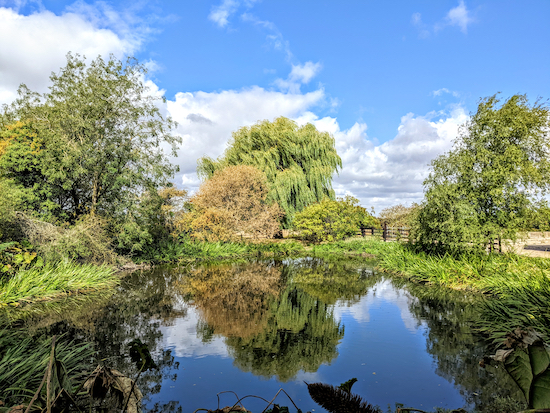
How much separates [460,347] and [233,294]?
6021 mm

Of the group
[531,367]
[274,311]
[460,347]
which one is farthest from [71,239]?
[531,367]

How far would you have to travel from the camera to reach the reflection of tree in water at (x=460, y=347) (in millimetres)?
4199

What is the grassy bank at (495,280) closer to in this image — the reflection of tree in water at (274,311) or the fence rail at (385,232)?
the reflection of tree in water at (274,311)

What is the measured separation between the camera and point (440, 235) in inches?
427

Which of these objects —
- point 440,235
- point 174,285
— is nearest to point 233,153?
point 174,285

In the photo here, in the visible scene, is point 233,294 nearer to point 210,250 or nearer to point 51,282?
point 51,282

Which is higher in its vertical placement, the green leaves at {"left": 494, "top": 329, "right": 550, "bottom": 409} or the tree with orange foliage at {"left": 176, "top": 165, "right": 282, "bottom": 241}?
the tree with orange foliage at {"left": 176, "top": 165, "right": 282, "bottom": 241}

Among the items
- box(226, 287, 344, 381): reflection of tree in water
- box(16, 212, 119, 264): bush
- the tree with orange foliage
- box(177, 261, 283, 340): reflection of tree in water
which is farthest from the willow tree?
box(226, 287, 344, 381): reflection of tree in water

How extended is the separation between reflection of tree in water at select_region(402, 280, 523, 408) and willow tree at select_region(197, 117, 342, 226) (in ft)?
49.7

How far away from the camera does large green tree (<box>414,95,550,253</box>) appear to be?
9703 millimetres

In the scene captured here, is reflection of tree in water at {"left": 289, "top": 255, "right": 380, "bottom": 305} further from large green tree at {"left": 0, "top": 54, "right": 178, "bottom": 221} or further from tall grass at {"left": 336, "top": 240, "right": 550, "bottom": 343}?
large green tree at {"left": 0, "top": 54, "right": 178, "bottom": 221}

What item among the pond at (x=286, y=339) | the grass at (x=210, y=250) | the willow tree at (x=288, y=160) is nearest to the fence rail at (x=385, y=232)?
the willow tree at (x=288, y=160)

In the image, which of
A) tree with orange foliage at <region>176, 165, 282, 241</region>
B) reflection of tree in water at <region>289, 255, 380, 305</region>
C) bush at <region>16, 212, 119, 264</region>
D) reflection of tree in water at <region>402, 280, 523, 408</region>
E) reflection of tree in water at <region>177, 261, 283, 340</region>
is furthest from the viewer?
tree with orange foliage at <region>176, 165, 282, 241</region>

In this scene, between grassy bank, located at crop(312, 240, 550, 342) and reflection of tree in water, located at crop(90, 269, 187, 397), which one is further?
grassy bank, located at crop(312, 240, 550, 342)
